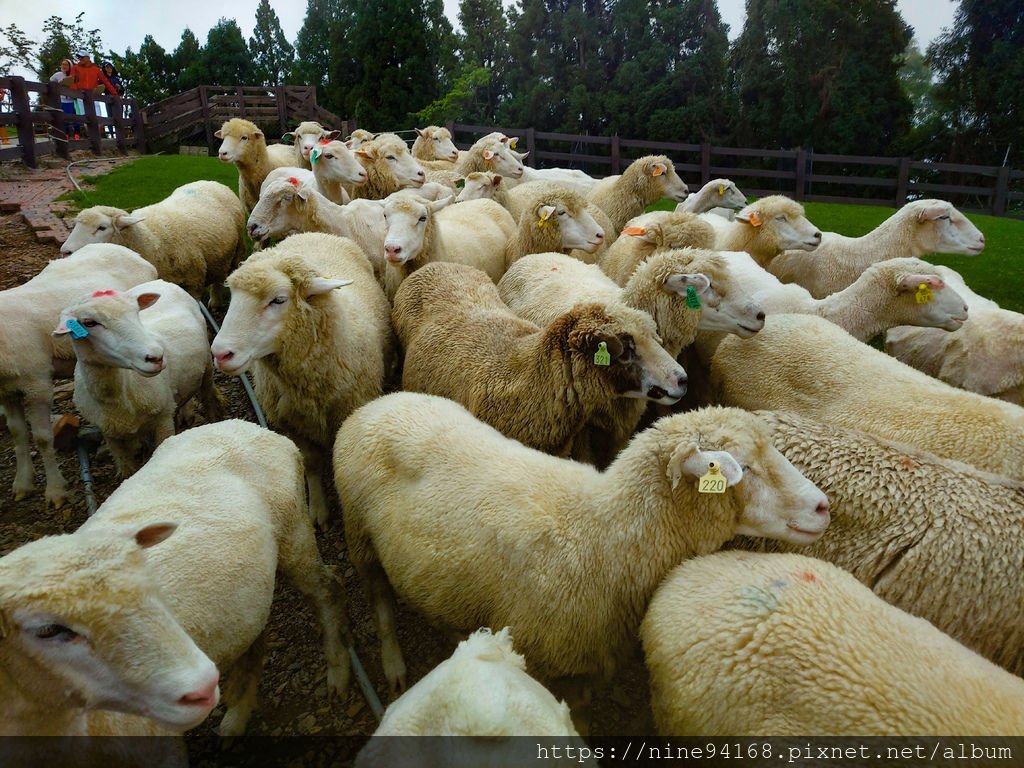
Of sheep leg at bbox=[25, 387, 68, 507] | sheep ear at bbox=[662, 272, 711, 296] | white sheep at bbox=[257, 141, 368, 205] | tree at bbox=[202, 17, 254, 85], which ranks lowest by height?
sheep leg at bbox=[25, 387, 68, 507]

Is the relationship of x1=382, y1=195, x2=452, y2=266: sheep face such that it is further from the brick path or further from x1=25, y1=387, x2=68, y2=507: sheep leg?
the brick path

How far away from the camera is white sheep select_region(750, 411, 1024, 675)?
8.04 feet

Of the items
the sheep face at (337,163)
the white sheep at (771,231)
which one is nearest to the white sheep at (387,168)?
the sheep face at (337,163)

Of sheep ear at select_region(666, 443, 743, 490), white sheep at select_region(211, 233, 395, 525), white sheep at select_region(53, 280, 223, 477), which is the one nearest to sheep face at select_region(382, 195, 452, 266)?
white sheep at select_region(211, 233, 395, 525)

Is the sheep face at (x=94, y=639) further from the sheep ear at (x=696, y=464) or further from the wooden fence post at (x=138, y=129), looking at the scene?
the wooden fence post at (x=138, y=129)

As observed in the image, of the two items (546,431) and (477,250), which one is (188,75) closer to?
(477,250)

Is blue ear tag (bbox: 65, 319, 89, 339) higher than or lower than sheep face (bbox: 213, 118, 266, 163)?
lower

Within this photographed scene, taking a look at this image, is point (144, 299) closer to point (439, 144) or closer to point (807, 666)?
point (807, 666)

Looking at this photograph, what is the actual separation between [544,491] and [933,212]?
5730 mm

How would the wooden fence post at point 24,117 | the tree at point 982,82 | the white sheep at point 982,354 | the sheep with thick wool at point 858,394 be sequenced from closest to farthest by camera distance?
the sheep with thick wool at point 858,394 < the white sheep at point 982,354 < the wooden fence post at point 24,117 < the tree at point 982,82

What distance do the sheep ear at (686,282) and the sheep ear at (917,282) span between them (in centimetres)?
158

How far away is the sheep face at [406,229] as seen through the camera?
5.51m

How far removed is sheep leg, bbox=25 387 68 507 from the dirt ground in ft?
0.31

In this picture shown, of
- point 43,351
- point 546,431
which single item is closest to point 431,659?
point 546,431
